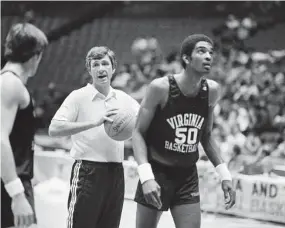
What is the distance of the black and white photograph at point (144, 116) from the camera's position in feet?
9.68

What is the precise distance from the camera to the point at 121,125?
379cm

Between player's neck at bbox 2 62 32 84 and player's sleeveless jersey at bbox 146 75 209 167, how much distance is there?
1.02m

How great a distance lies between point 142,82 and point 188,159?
10349 mm

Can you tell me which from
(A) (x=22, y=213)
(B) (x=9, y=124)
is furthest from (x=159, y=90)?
(A) (x=22, y=213)

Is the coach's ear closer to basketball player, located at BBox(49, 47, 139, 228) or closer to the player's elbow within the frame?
basketball player, located at BBox(49, 47, 139, 228)

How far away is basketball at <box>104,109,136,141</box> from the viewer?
12.2ft

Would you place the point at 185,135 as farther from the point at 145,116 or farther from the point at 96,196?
the point at 96,196

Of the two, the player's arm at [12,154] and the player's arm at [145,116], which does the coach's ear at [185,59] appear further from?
the player's arm at [12,154]

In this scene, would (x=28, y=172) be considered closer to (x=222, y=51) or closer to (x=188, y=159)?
(x=188, y=159)

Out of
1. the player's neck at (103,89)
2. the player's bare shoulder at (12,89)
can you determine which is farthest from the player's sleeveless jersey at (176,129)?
the player's bare shoulder at (12,89)

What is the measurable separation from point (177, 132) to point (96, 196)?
0.66m

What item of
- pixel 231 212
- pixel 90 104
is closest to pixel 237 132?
pixel 231 212

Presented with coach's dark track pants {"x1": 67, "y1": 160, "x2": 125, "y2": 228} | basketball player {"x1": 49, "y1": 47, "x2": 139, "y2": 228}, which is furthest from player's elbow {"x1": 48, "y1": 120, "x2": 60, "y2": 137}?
coach's dark track pants {"x1": 67, "y1": 160, "x2": 125, "y2": 228}

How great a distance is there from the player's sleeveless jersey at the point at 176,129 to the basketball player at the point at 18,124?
92cm
